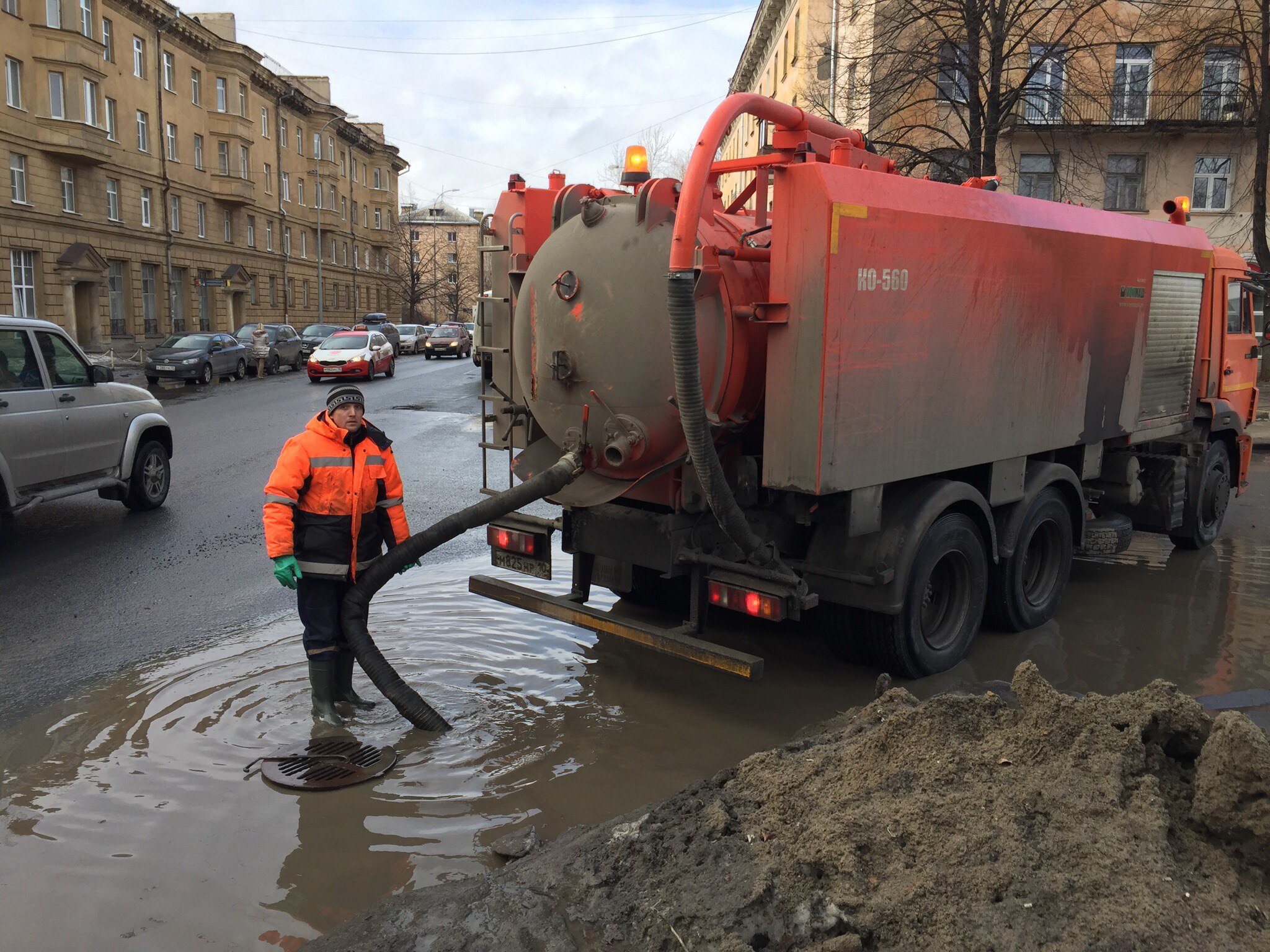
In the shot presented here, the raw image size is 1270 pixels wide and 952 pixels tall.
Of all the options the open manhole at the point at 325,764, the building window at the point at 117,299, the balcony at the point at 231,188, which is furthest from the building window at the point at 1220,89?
the balcony at the point at 231,188

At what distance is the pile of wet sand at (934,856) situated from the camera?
109 inches

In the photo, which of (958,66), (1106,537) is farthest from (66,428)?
(958,66)

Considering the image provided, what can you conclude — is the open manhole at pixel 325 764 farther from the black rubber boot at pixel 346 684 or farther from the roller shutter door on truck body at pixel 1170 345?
the roller shutter door on truck body at pixel 1170 345

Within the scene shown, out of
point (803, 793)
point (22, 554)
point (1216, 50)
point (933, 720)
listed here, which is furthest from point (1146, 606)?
point (1216, 50)

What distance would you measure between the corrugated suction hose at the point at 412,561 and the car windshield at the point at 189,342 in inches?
1026

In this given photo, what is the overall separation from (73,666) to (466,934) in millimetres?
3829

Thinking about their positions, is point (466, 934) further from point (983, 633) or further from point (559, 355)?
point (983, 633)

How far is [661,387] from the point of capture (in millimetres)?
4609

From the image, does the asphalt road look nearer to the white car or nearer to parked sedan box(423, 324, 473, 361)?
parked sedan box(423, 324, 473, 361)

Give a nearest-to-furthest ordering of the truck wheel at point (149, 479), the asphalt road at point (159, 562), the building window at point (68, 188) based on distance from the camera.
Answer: the asphalt road at point (159, 562), the truck wheel at point (149, 479), the building window at point (68, 188)

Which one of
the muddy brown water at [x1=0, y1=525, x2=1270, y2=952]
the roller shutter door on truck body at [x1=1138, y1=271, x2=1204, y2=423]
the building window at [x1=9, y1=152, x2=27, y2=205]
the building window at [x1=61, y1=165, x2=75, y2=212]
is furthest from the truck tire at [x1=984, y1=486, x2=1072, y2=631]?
the building window at [x1=61, y1=165, x2=75, y2=212]

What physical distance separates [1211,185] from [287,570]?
3456cm

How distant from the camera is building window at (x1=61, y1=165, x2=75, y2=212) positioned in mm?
35750

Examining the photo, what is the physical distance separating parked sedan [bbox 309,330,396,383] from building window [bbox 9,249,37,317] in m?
11.0
